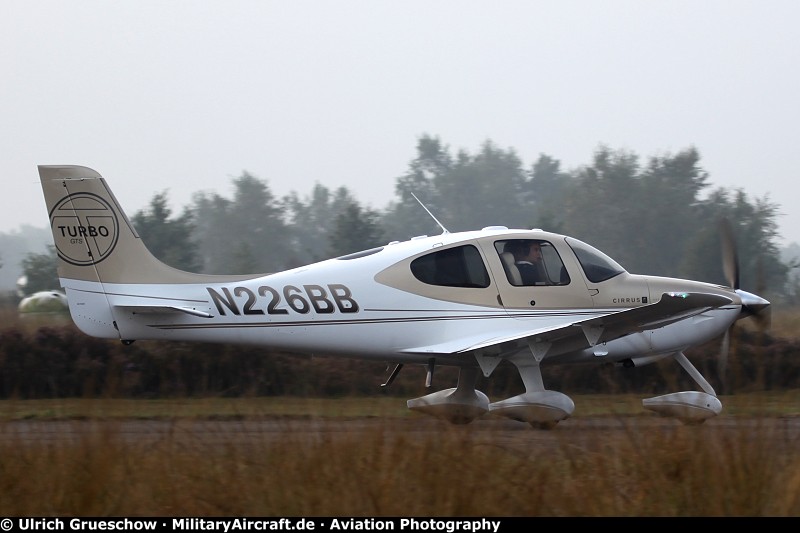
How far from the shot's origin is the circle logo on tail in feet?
36.1

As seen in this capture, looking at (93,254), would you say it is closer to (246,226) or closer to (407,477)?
(407,477)

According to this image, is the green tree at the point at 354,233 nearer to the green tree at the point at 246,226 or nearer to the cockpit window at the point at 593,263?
the green tree at the point at 246,226

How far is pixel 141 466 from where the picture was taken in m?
6.66

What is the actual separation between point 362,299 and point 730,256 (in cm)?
459

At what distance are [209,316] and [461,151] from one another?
218 ft

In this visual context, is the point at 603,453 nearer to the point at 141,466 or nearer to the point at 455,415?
the point at 141,466

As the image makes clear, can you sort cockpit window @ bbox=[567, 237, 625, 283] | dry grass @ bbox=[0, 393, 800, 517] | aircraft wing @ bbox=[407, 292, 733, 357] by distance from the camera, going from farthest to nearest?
1. cockpit window @ bbox=[567, 237, 625, 283]
2. aircraft wing @ bbox=[407, 292, 733, 357]
3. dry grass @ bbox=[0, 393, 800, 517]

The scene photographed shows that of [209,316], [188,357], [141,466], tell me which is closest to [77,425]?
[141,466]

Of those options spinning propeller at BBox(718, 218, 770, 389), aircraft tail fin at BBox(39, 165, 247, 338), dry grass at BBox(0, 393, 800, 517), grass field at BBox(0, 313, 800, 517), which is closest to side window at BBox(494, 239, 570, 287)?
spinning propeller at BBox(718, 218, 770, 389)

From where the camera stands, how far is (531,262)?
36.7 feet

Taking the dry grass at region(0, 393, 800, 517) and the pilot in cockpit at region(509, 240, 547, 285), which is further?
the pilot in cockpit at region(509, 240, 547, 285)

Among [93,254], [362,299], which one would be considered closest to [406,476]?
[362,299]

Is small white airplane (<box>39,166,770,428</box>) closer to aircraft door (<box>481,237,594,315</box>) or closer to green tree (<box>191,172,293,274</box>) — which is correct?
aircraft door (<box>481,237,594,315</box>)

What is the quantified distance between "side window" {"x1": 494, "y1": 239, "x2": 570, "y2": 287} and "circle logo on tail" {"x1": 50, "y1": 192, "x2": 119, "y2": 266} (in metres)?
4.26
